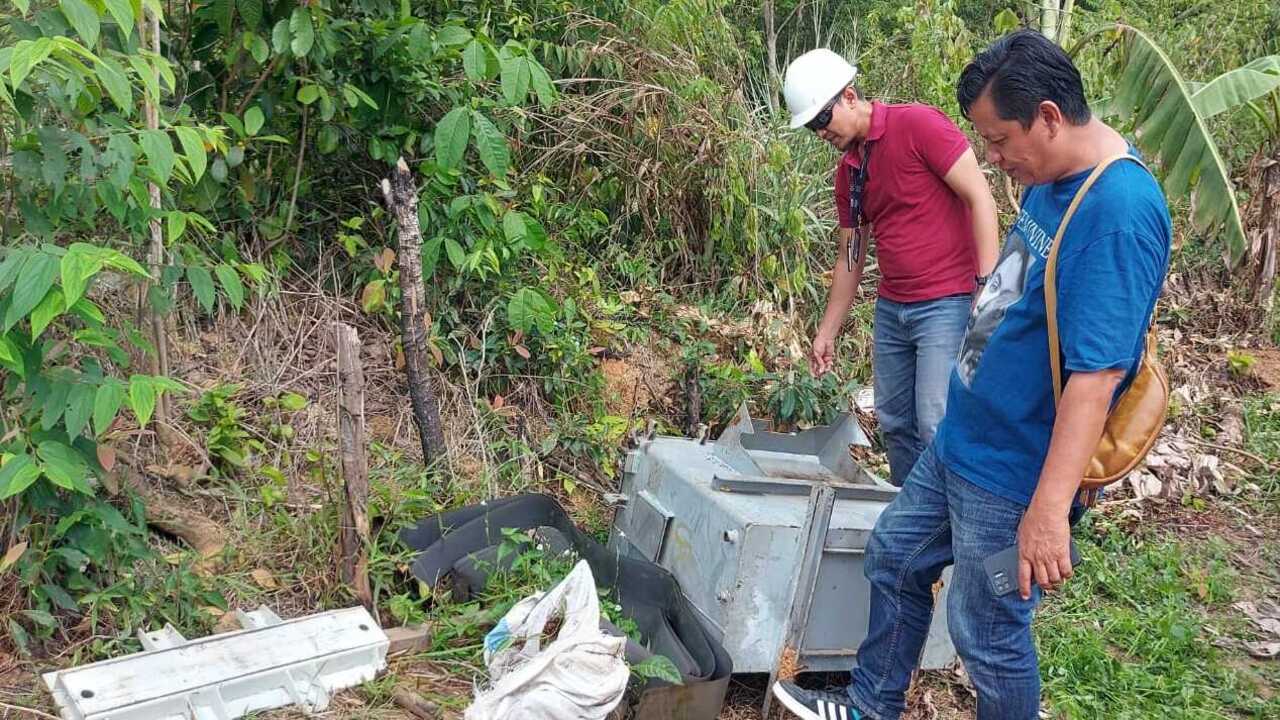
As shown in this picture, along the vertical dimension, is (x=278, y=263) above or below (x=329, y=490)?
above

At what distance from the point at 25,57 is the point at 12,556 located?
4.61 ft

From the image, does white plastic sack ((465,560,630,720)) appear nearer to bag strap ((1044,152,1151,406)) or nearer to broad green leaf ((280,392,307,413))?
bag strap ((1044,152,1151,406))

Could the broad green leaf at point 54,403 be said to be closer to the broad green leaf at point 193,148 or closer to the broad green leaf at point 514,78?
the broad green leaf at point 193,148

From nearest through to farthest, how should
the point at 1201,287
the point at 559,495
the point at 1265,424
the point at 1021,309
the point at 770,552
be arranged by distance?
the point at 1021,309, the point at 770,552, the point at 559,495, the point at 1265,424, the point at 1201,287

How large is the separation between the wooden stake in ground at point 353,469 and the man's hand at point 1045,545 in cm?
198

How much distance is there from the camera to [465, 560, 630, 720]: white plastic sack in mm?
2654

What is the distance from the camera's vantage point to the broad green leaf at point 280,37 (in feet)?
12.3

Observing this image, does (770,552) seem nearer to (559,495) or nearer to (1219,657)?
(559,495)

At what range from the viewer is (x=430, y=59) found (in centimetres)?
434

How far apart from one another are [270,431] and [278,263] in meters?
0.88

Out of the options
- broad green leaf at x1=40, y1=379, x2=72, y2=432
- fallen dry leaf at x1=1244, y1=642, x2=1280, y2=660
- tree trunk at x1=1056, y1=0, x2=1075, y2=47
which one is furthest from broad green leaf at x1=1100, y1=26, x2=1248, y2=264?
broad green leaf at x1=40, y1=379, x2=72, y2=432

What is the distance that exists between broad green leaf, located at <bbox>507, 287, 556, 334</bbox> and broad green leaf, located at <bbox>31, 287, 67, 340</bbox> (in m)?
1.95

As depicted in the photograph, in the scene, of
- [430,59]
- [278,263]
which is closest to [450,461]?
[278,263]

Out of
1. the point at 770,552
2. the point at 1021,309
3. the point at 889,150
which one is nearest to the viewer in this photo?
the point at 1021,309
